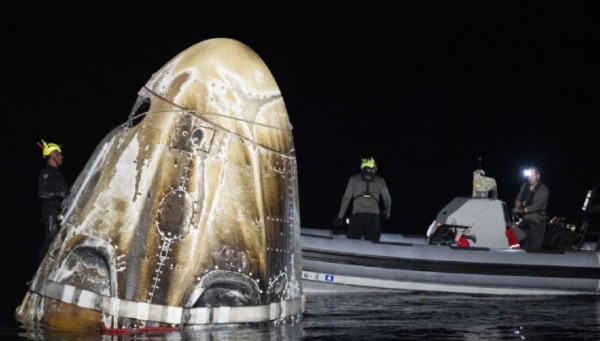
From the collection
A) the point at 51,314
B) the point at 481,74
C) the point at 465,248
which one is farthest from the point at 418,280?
the point at 481,74

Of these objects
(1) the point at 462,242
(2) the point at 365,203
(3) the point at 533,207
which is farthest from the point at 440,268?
(3) the point at 533,207

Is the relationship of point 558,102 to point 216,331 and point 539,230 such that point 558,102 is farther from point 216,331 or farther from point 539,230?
point 216,331

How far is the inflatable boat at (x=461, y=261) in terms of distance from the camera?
1288cm

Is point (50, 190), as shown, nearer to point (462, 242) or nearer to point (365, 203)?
point (365, 203)

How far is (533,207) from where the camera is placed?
13.8m

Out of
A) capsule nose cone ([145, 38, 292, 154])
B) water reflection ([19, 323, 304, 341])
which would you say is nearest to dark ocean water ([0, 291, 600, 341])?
water reflection ([19, 323, 304, 341])

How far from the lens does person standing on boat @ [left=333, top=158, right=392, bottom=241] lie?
43.1 feet

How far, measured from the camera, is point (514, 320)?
377 inches

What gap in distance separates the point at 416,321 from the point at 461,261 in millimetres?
4177

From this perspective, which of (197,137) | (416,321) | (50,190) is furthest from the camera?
(50,190)

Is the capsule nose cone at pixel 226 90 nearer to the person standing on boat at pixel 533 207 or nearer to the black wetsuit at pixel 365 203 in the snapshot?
the black wetsuit at pixel 365 203

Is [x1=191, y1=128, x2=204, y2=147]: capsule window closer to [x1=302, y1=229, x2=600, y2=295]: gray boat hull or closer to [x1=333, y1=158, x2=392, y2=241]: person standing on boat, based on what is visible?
[x1=302, y1=229, x2=600, y2=295]: gray boat hull

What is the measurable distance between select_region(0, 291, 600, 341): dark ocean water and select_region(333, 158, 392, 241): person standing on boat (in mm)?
944

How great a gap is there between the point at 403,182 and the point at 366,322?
43.2 meters
